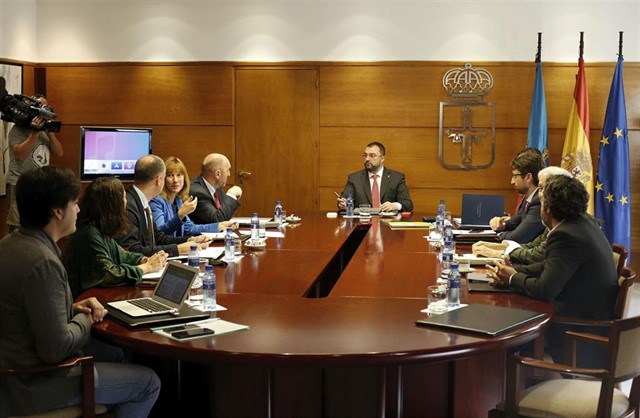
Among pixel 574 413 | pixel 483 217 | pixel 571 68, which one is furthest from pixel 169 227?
pixel 571 68

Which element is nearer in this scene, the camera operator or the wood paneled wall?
the camera operator

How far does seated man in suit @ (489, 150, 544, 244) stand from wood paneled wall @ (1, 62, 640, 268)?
2672 mm

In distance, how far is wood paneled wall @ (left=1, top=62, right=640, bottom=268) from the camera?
8469mm

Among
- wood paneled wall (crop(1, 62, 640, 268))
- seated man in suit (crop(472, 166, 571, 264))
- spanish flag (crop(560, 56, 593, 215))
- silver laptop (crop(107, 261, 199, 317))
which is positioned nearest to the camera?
silver laptop (crop(107, 261, 199, 317))

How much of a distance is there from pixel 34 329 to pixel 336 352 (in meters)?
1.07

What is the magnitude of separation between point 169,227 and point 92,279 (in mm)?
1863

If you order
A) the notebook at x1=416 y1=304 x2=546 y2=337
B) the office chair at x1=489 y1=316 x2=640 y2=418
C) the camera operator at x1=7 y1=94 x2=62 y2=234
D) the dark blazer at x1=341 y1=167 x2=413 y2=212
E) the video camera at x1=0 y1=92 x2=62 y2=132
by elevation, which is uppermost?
the video camera at x1=0 y1=92 x2=62 y2=132

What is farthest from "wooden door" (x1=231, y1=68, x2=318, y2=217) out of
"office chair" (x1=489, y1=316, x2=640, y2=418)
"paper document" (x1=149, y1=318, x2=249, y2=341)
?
"office chair" (x1=489, y1=316, x2=640, y2=418)

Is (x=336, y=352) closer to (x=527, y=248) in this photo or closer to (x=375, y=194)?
(x=527, y=248)

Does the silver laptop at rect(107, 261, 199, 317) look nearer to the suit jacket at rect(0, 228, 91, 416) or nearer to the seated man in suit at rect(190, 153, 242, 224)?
the suit jacket at rect(0, 228, 91, 416)

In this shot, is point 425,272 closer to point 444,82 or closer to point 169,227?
point 169,227

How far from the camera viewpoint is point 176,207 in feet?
19.8

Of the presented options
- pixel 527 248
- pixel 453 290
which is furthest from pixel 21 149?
pixel 453 290

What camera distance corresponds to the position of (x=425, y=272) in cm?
439
